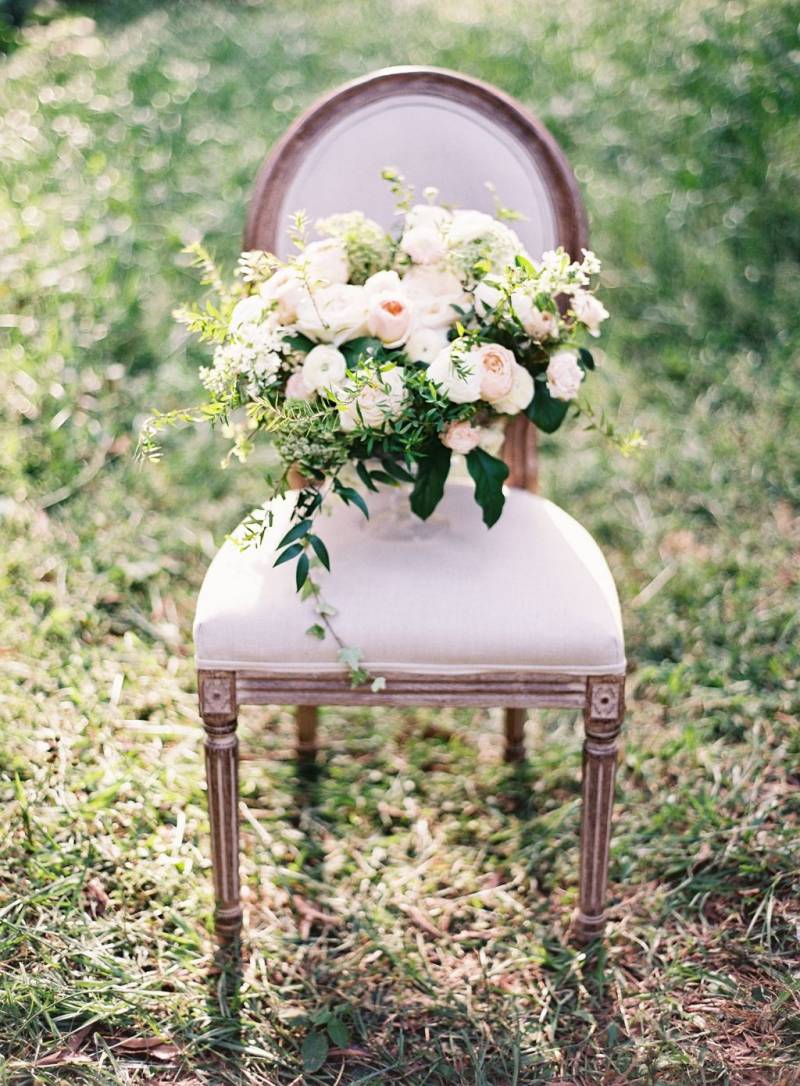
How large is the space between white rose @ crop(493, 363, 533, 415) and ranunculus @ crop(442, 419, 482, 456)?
69 millimetres

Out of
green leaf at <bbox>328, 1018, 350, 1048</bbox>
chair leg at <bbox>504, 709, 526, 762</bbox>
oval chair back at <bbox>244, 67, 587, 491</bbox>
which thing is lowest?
green leaf at <bbox>328, 1018, 350, 1048</bbox>

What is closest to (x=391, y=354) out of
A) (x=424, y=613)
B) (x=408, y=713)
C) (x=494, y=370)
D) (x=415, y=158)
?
(x=494, y=370)

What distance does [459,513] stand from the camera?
79.4 inches

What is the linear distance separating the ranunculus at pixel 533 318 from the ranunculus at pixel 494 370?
72 mm

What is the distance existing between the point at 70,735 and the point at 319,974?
70 centimetres

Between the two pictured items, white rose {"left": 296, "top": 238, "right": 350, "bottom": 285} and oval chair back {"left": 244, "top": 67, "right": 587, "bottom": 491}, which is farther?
oval chair back {"left": 244, "top": 67, "right": 587, "bottom": 491}

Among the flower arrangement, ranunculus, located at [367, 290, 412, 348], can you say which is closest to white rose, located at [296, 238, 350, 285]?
the flower arrangement

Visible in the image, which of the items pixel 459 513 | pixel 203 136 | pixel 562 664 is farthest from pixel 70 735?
pixel 203 136

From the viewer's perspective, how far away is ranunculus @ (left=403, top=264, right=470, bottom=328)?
1.84 m

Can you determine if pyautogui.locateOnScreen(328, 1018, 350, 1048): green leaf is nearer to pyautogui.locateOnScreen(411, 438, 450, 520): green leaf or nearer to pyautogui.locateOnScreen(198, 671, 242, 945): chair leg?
pyautogui.locateOnScreen(198, 671, 242, 945): chair leg

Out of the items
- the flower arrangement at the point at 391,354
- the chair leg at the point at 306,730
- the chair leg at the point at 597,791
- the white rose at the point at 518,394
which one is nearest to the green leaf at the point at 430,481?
the flower arrangement at the point at 391,354

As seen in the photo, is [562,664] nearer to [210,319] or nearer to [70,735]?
[210,319]

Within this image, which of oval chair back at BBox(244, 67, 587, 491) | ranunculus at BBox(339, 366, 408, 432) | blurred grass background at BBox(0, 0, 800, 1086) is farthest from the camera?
oval chair back at BBox(244, 67, 587, 491)

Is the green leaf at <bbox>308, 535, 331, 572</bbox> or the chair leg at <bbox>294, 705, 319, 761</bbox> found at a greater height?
the green leaf at <bbox>308, 535, 331, 572</bbox>
